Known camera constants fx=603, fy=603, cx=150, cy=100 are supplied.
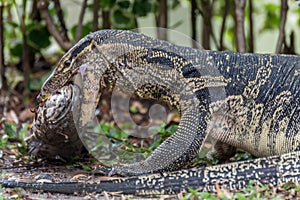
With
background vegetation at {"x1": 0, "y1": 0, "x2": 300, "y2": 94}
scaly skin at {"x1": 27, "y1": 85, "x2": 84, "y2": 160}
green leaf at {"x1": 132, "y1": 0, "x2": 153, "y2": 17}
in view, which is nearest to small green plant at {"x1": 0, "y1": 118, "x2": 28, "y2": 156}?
scaly skin at {"x1": 27, "y1": 85, "x2": 84, "y2": 160}

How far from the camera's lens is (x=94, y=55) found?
574 centimetres

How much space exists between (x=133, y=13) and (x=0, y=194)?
12.9 feet

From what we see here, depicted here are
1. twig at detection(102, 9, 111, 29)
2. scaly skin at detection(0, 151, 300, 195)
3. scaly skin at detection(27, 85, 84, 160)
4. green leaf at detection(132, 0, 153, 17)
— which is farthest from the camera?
twig at detection(102, 9, 111, 29)

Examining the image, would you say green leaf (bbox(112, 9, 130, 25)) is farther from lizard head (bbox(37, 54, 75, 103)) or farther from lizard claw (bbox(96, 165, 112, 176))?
lizard claw (bbox(96, 165, 112, 176))

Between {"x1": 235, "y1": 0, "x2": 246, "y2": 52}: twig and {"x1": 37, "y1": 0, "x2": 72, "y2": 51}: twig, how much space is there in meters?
2.28

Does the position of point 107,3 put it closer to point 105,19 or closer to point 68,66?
point 105,19

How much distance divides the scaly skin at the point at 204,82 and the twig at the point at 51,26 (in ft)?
8.31

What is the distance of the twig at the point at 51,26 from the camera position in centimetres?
817

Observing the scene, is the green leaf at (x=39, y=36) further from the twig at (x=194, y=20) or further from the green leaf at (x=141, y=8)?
the twig at (x=194, y=20)

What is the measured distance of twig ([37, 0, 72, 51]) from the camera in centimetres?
817

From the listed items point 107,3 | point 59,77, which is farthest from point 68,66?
point 107,3

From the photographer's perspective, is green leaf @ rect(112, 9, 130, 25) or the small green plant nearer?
the small green plant

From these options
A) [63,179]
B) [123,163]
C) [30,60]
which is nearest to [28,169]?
[63,179]

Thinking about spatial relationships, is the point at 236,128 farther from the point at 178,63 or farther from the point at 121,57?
the point at 121,57
